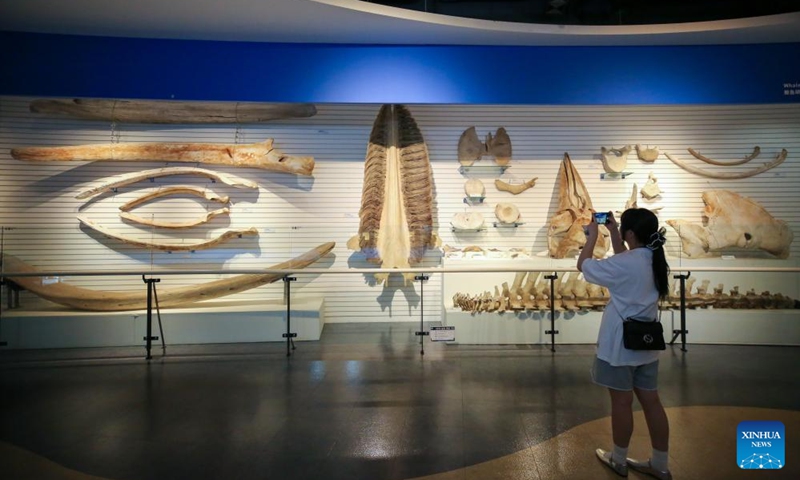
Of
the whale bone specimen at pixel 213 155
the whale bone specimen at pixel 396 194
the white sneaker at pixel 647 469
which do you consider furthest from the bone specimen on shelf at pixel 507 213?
the white sneaker at pixel 647 469

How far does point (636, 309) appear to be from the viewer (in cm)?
220

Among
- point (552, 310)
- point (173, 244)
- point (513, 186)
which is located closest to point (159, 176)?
point (173, 244)

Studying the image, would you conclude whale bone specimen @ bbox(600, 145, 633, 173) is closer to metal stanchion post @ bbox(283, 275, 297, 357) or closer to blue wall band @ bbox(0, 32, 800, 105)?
blue wall band @ bbox(0, 32, 800, 105)

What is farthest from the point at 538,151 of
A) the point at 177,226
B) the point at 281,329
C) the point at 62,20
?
the point at 62,20

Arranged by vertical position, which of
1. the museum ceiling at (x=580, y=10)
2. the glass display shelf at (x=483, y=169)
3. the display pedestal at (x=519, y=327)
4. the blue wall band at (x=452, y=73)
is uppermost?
the museum ceiling at (x=580, y=10)

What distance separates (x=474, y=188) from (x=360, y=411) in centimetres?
354

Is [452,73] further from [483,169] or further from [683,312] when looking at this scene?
[683,312]

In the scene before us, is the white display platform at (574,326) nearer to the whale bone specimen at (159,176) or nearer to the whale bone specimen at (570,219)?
the whale bone specimen at (570,219)

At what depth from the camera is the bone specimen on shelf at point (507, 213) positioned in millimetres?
5906

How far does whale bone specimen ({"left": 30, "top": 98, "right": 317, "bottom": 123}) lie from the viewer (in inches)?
222

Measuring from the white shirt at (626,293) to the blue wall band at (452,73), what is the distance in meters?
2.26

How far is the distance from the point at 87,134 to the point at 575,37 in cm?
580

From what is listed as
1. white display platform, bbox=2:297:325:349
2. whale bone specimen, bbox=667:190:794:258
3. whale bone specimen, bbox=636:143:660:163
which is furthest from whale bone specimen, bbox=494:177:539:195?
white display platform, bbox=2:297:325:349

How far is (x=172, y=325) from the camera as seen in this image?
493cm
